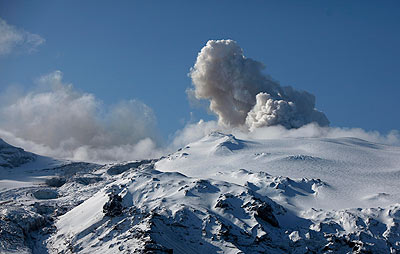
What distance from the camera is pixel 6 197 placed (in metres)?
126

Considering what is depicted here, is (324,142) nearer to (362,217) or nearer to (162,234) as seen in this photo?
(362,217)

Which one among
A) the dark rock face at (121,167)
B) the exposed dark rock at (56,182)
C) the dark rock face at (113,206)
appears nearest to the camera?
the dark rock face at (113,206)

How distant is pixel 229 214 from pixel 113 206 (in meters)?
18.4

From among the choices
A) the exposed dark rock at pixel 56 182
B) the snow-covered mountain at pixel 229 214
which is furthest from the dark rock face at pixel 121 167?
the snow-covered mountain at pixel 229 214

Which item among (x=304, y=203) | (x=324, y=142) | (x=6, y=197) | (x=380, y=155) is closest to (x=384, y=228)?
(x=304, y=203)

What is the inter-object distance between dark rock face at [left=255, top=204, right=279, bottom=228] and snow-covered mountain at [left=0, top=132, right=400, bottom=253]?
0.16m

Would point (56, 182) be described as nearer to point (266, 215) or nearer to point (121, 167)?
point (121, 167)

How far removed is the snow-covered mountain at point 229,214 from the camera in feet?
217

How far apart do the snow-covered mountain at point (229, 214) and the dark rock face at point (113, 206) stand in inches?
6.2

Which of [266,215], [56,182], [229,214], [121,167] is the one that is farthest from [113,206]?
[121,167]

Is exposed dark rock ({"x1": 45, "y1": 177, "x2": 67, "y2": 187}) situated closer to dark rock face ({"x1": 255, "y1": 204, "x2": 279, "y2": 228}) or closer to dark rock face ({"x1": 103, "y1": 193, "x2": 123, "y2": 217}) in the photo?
dark rock face ({"x1": 103, "y1": 193, "x2": 123, "y2": 217})

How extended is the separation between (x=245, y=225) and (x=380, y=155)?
65765 millimetres

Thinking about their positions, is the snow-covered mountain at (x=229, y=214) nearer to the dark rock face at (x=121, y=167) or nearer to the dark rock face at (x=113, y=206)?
the dark rock face at (x=113, y=206)

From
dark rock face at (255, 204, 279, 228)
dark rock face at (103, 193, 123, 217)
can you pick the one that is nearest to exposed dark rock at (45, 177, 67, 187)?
dark rock face at (103, 193, 123, 217)
